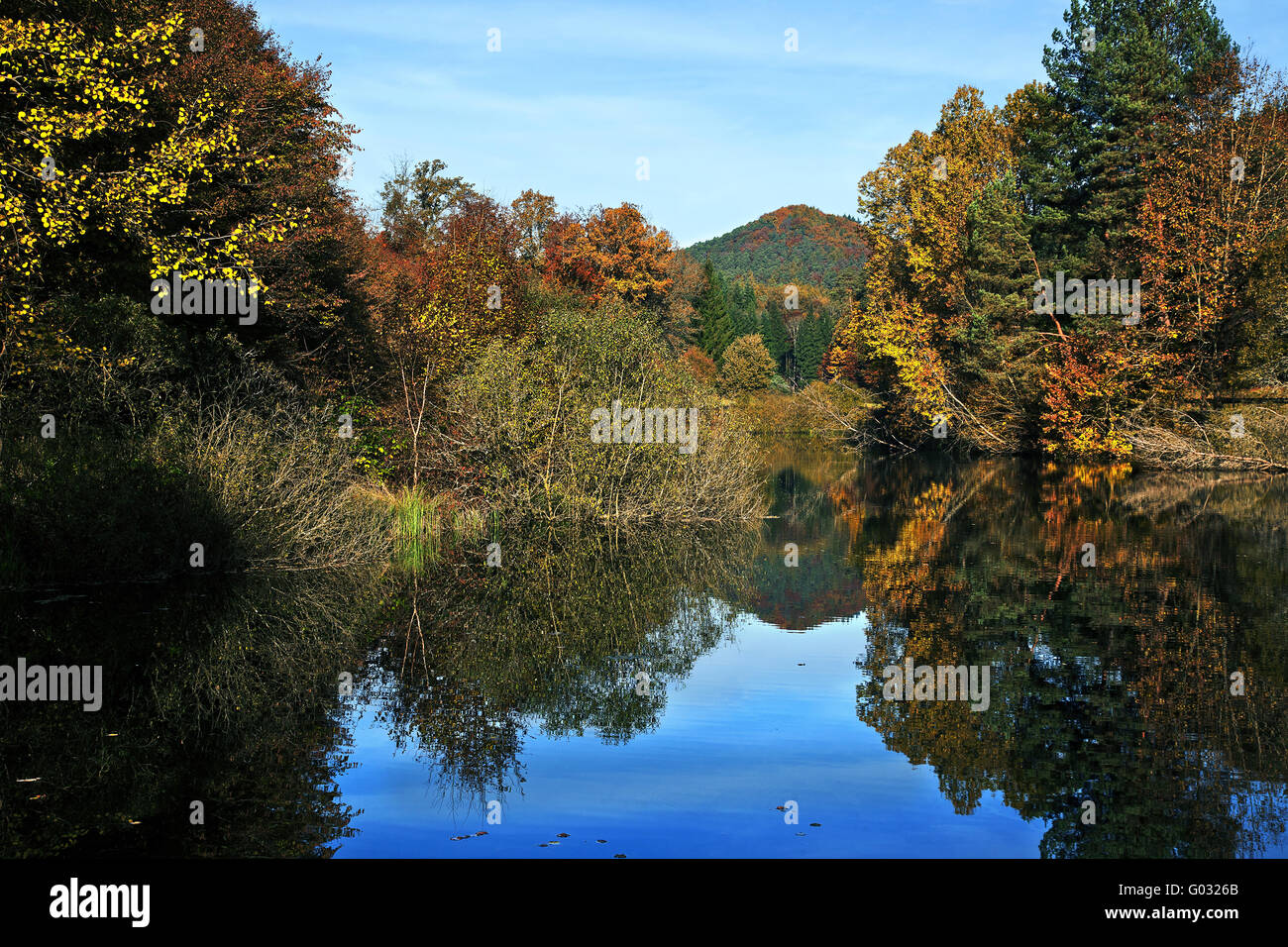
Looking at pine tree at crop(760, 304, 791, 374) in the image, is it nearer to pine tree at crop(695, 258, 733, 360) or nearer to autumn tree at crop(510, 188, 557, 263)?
pine tree at crop(695, 258, 733, 360)

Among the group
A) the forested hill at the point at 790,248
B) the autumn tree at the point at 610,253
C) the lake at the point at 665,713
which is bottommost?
the lake at the point at 665,713

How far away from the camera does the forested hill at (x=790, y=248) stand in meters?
170

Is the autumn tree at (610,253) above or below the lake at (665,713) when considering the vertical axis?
above

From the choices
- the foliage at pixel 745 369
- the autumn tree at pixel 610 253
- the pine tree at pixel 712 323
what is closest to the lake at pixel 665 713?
the autumn tree at pixel 610 253

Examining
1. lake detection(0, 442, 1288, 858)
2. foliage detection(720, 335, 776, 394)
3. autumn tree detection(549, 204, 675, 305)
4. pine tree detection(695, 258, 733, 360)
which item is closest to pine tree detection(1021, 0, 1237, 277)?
lake detection(0, 442, 1288, 858)

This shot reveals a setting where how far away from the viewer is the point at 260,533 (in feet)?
57.4

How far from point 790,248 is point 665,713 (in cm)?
18048

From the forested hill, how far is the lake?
15134 centimetres

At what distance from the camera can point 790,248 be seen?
184250 millimetres

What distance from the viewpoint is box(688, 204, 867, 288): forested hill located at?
17025 centimetres

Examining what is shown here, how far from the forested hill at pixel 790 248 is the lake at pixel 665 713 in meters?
151

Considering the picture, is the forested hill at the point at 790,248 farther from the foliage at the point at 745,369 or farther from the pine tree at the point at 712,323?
the foliage at the point at 745,369

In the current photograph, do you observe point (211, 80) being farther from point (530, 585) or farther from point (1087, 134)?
point (1087, 134)
